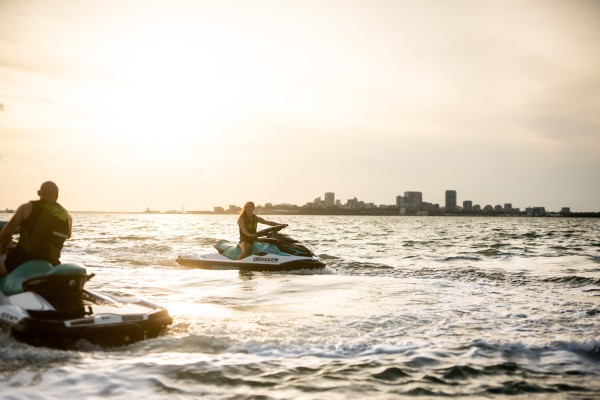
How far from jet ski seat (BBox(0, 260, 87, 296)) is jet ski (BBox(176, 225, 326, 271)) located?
1002 centimetres

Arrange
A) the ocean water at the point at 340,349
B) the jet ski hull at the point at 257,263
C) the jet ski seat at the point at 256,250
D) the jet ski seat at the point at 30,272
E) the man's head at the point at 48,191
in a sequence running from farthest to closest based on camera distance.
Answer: the jet ski seat at the point at 256,250 → the jet ski hull at the point at 257,263 → the man's head at the point at 48,191 → the jet ski seat at the point at 30,272 → the ocean water at the point at 340,349

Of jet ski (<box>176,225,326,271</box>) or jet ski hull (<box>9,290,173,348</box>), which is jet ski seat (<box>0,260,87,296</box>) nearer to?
jet ski hull (<box>9,290,173,348</box>)

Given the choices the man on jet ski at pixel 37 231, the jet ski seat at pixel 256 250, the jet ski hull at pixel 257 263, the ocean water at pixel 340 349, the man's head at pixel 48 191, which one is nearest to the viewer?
the ocean water at pixel 340 349

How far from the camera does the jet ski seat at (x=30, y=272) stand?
7.39 meters

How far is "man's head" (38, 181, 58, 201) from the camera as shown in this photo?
26.5 ft

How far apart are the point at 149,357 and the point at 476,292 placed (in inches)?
353

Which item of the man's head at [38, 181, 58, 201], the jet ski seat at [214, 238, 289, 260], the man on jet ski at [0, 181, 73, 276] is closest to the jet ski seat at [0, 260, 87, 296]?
the man on jet ski at [0, 181, 73, 276]

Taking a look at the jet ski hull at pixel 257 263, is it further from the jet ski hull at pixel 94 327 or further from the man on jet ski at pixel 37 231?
the man on jet ski at pixel 37 231

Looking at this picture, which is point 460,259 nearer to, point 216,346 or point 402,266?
point 402,266

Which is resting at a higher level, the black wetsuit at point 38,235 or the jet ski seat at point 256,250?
the black wetsuit at point 38,235

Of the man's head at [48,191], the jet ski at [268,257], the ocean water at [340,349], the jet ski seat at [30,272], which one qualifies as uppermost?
the man's head at [48,191]

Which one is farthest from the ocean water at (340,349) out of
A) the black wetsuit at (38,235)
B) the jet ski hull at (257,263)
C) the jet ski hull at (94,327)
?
the jet ski hull at (257,263)

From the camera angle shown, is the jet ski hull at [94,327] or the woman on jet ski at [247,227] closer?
the jet ski hull at [94,327]

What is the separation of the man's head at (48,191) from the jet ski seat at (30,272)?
98cm
